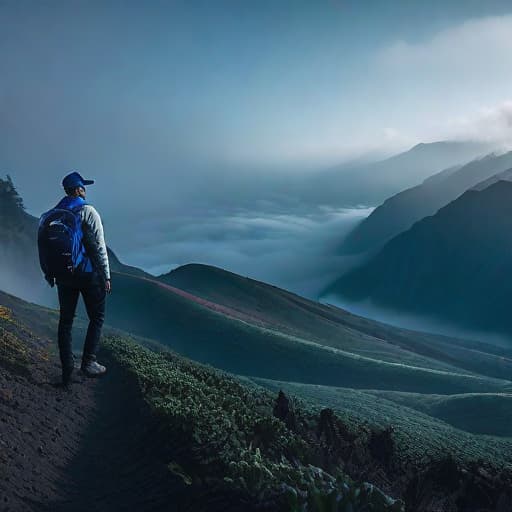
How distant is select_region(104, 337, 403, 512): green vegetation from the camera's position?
6312 millimetres

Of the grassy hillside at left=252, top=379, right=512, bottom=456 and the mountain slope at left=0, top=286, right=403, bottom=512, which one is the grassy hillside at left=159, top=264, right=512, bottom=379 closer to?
the grassy hillside at left=252, top=379, right=512, bottom=456

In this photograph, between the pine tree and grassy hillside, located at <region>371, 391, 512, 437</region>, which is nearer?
grassy hillside, located at <region>371, 391, 512, 437</region>

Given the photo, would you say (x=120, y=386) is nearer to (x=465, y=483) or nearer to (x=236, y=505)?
(x=465, y=483)

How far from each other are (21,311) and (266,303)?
90.6 metres

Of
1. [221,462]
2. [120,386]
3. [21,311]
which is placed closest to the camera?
[221,462]

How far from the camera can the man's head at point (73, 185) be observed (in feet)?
36.8

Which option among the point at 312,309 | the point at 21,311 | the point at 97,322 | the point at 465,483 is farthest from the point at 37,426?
the point at 312,309

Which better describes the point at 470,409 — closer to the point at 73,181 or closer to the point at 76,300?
the point at 76,300

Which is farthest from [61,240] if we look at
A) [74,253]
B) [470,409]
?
[470,409]

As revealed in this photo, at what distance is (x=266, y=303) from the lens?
452 ft

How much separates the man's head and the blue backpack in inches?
13.6

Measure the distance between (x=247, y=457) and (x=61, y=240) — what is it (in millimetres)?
4866

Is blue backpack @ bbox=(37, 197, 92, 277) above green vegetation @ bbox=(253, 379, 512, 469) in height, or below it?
above

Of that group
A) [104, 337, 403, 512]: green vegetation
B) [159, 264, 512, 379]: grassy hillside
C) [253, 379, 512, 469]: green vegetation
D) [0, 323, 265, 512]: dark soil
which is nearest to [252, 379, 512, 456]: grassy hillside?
[253, 379, 512, 469]: green vegetation
